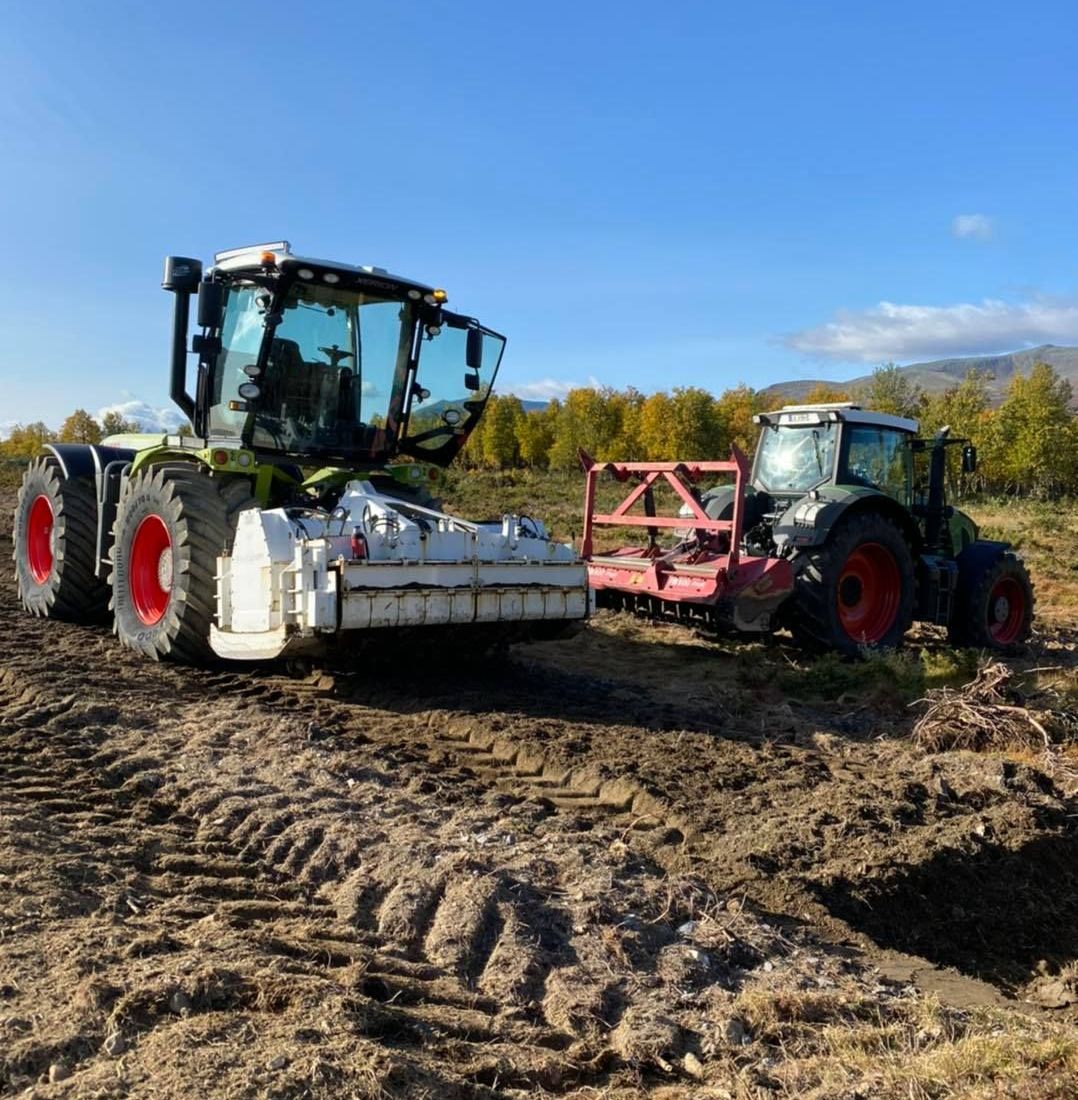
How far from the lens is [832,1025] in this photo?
2.93 m

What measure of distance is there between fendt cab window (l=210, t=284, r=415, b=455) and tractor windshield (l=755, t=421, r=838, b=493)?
389cm

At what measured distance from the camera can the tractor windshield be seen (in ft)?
30.8

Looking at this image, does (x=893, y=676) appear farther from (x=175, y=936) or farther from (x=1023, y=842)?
(x=175, y=936)

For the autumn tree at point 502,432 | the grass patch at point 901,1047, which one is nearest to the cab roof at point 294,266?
the grass patch at point 901,1047

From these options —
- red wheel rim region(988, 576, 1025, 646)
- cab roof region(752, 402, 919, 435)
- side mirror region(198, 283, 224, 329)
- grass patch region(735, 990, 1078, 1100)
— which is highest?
side mirror region(198, 283, 224, 329)

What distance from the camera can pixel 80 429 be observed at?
6931 cm

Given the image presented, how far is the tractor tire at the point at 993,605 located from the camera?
9695 mm

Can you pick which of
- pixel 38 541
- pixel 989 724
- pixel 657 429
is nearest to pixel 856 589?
pixel 989 724

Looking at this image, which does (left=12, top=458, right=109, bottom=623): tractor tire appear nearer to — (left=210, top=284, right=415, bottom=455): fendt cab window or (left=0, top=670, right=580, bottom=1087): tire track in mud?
(left=210, top=284, right=415, bottom=455): fendt cab window

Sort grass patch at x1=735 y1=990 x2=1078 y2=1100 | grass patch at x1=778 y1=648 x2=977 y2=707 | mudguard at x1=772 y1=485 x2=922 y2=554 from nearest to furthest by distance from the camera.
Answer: grass patch at x1=735 y1=990 x2=1078 y2=1100 < grass patch at x1=778 y1=648 x2=977 y2=707 < mudguard at x1=772 y1=485 x2=922 y2=554

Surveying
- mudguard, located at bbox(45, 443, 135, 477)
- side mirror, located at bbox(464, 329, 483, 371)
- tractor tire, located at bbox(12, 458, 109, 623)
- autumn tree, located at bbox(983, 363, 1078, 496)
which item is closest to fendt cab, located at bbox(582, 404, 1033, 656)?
side mirror, located at bbox(464, 329, 483, 371)

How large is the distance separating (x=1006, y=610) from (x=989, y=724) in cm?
482

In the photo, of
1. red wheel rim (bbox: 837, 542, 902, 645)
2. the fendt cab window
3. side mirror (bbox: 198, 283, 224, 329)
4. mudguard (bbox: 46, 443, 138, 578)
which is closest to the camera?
side mirror (bbox: 198, 283, 224, 329)

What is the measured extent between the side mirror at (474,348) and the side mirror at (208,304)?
6.25 ft
